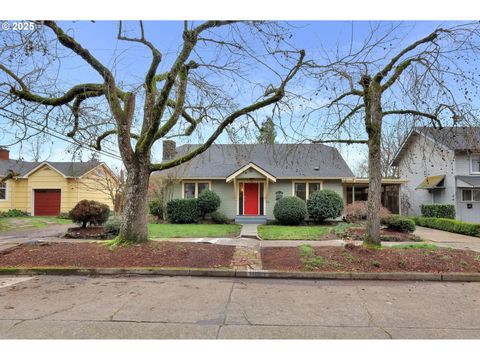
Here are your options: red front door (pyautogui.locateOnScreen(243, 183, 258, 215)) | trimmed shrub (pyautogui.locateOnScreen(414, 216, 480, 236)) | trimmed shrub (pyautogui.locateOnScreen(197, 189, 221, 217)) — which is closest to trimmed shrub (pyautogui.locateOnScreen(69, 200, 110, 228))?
trimmed shrub (pyautogui.locateOnScreen(197, 189, 221, 217))

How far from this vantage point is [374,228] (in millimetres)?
7977

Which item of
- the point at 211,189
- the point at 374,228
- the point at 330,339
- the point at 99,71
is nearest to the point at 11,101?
the point at 99,71

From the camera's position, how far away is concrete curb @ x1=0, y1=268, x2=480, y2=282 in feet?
21.3

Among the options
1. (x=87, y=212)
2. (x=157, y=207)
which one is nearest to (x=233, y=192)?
(x=157, y=207)

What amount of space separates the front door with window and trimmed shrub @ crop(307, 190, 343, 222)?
11.2ft

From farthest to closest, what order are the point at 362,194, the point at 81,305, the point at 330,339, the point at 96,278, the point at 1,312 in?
the point at 362,194, the point at 96,278, the point at 81,305, the point at 1,312, the point at 330,339

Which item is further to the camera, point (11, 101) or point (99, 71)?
point (99, 71)

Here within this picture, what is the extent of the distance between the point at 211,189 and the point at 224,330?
15.3m

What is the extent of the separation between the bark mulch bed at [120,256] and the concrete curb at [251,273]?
198mm

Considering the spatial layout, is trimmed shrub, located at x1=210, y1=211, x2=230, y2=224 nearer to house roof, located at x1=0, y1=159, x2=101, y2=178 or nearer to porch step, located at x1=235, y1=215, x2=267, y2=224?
porch step, located at x1=235, y1=215, x2=267, y2=224

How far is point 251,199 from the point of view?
18984 mm

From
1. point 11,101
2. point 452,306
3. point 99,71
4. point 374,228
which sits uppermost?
point 99,71

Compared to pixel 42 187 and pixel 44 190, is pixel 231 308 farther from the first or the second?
pixel 44 190

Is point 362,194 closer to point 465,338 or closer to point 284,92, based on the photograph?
point 284,92
